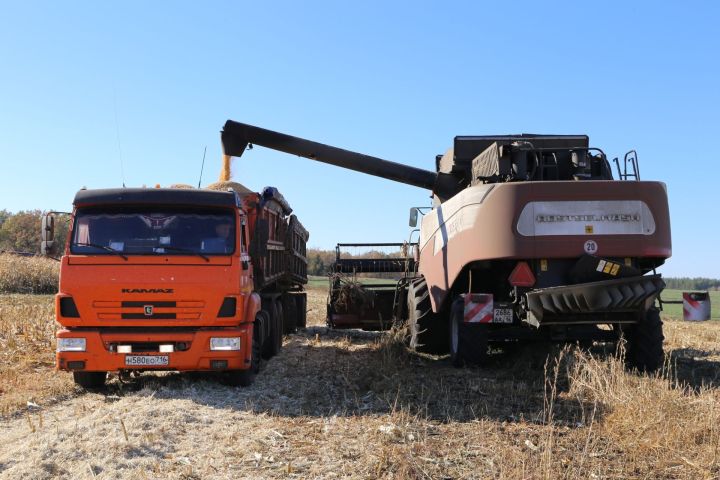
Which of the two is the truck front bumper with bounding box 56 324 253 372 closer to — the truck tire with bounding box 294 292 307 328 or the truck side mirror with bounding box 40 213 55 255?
the truck side mirror with bounding box 40 213 55 255

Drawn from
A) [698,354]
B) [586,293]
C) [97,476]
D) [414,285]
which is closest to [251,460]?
[97,476]

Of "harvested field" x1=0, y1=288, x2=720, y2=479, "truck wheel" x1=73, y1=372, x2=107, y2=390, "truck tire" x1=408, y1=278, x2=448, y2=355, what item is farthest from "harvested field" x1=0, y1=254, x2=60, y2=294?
"truck tire" x1=408, y1=278, x2=448, y2=355

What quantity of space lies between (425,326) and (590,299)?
3.54 metres

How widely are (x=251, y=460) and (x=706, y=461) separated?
353 cm

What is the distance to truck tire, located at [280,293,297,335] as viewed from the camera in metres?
14.8

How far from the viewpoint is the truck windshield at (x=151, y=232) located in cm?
811

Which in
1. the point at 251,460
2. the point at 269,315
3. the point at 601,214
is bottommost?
the point at 251,460

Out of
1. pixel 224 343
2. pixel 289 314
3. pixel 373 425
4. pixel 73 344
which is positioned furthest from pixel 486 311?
pixel 289 314

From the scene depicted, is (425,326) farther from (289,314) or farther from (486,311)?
(289,314)

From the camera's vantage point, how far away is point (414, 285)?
11.7m

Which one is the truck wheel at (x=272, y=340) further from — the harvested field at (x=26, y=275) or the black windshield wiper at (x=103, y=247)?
the harvested field at (x=26, y=275)

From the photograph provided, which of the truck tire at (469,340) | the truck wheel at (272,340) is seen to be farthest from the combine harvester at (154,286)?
the truck tire at (469,340)

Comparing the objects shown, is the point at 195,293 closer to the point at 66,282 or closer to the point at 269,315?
the point at 66,282

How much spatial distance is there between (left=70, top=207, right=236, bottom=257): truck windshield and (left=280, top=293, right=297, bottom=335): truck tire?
242 inches
